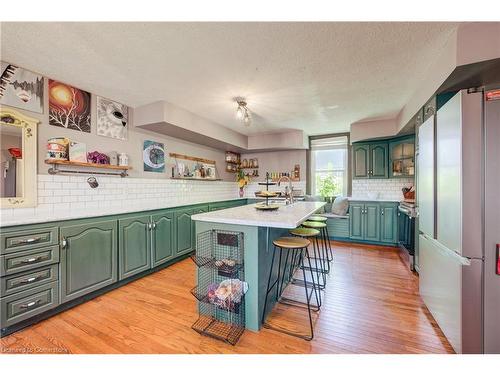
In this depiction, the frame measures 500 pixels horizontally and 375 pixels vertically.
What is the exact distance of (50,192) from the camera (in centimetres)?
230

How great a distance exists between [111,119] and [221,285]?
105 inches

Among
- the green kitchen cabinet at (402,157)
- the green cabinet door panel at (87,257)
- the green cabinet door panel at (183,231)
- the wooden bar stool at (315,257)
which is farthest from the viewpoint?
the green kitchen cabinet at (402,157)

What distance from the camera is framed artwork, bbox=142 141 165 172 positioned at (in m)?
3.34

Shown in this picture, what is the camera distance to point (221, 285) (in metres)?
1.77

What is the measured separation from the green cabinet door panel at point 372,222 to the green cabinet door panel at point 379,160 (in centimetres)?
66

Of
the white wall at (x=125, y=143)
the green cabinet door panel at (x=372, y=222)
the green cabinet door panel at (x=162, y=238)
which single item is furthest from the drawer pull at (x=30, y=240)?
the green cabinet door panel at (x=372, y=222)

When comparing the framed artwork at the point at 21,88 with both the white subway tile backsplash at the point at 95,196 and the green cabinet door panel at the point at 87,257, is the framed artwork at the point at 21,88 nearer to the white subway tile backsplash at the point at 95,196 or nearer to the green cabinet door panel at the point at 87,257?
the white subway tile backsplash at the point at 95,196

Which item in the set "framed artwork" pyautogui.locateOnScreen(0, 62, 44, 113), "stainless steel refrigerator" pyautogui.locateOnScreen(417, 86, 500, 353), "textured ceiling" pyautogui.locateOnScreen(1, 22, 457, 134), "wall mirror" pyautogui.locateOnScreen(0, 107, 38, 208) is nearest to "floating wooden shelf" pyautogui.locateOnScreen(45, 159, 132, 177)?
"wall mirror" pyautogui.locateOnScreen(0, 107, 38, 208)

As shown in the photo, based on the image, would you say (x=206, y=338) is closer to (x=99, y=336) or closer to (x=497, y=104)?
(x=99, y=336)

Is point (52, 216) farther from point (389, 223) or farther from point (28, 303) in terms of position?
point (389, 223)

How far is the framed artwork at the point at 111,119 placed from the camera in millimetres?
2789

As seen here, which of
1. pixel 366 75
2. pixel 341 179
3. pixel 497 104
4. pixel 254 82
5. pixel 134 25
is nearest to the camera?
pixel 497 104
